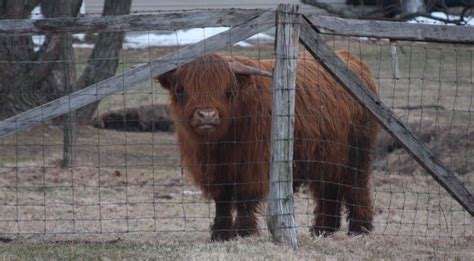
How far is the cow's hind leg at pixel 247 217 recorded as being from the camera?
8742 millimetres

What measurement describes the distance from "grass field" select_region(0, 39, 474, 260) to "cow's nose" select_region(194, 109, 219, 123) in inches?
21.2

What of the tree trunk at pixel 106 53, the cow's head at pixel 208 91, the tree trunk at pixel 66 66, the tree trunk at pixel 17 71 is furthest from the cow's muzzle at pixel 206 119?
the tree trunk at pixel 106 53

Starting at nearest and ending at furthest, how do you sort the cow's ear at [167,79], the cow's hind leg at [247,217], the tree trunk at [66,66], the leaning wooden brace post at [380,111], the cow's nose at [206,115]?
the leaning wooden brace post at [380,111] → the cow's nose at [206,115] → the cow's ear at [167,79] → the cow's hind leg at [247,217] → the tree trunk at [66,66]

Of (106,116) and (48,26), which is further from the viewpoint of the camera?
(106,116)

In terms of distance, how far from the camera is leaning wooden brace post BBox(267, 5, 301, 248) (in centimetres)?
754

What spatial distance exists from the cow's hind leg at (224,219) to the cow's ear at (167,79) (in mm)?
1144

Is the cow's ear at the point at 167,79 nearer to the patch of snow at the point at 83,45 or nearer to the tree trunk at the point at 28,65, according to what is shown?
the tree trunk at the point at 28,65

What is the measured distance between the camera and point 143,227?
10.4 m

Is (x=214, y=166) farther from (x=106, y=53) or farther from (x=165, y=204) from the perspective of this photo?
(x=106, y=53)

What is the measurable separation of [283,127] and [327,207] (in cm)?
Result: 283

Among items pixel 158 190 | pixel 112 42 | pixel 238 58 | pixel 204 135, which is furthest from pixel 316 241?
pixel 112 42

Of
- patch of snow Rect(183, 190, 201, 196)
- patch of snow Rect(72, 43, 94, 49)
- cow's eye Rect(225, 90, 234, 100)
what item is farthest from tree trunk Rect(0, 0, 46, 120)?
patch of snow Rect(72, 43, 94, 49)

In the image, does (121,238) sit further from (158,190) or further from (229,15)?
(158,190)

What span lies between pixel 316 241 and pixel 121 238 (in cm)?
184
